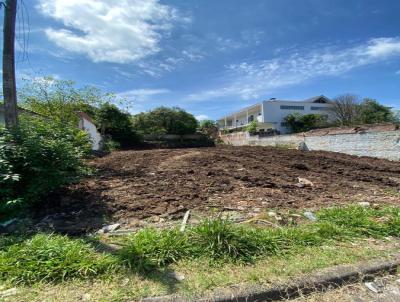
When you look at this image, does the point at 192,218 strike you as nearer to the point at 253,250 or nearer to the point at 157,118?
the point at 253,250

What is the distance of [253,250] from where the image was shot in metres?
2.31

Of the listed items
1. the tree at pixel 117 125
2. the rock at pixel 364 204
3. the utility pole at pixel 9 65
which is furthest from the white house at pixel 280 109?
the utility pole at pixel 9 65

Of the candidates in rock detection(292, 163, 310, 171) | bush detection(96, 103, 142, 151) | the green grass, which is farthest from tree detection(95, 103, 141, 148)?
the green grass

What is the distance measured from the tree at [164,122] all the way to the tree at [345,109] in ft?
56.4

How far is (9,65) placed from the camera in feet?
15.9

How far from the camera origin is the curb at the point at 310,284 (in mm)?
1750

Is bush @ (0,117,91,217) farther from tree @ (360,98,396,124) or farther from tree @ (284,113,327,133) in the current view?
tree @ (360,98,396,124)

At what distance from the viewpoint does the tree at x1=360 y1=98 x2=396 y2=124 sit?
25.1 m

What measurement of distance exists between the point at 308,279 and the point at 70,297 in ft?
Answer: 5.67

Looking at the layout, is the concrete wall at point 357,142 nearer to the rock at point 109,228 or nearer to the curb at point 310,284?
the curb at point 310,284

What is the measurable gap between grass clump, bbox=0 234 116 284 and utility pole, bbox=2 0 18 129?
3.16m

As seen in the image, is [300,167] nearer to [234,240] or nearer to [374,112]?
[234,240]

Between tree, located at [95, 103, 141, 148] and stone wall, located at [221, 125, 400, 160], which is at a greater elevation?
tree, located at [95, 103, 141, 148]

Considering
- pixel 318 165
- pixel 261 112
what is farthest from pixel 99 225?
pixel 261 112
